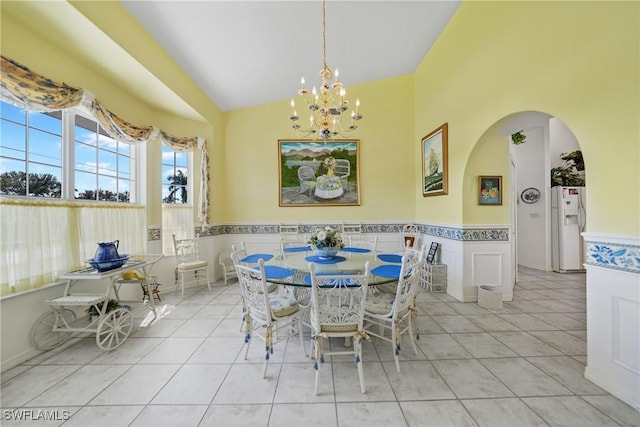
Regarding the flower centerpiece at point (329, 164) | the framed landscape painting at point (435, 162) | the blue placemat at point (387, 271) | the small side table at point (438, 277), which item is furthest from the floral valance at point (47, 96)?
the small side table at point (438, 277)

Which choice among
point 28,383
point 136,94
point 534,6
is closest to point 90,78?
point 136,94

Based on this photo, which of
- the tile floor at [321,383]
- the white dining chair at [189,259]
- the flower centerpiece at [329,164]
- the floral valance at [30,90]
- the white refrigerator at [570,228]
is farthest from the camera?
the white refrigerator at [570,228]

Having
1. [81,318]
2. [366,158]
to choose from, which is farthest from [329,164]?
[81,318]

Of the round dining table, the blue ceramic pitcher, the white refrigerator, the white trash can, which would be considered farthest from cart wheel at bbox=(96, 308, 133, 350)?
the white refrigerator

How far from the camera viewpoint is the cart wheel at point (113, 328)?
91.4 inches

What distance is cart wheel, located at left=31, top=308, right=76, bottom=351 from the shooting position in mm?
2236

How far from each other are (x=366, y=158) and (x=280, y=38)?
98.4 inches

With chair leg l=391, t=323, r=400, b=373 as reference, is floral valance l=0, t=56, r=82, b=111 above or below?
above

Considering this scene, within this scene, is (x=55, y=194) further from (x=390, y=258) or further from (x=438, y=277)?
(x=438, y=277)

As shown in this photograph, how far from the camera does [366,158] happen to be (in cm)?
486

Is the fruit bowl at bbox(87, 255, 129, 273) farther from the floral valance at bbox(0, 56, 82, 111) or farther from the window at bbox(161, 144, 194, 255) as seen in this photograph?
the window at bbox(161, 144, 194, 255)

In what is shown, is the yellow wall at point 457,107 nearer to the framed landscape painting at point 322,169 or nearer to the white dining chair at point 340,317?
the framed landscape painting at point 322,169

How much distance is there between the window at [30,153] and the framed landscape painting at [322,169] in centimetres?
303

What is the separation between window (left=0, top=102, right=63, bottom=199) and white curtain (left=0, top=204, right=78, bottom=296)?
22 cm
